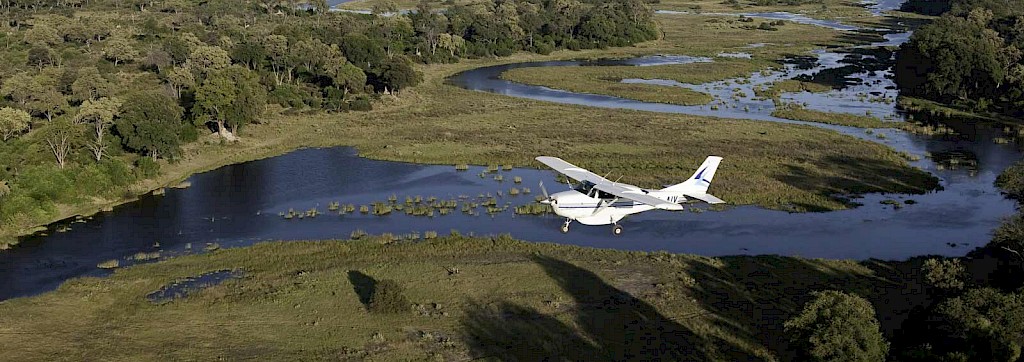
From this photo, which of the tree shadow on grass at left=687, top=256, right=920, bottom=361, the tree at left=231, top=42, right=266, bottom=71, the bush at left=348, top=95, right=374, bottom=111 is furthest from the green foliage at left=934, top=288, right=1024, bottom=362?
the tree at left=231, top=42, right=266, bottom=71

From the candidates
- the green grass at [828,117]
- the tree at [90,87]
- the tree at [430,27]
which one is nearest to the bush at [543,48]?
the tree at [430,27]

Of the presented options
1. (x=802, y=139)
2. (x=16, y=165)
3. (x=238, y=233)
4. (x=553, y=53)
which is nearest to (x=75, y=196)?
(x=16, y=165)

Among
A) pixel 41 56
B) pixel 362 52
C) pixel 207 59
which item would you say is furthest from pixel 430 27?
pixel 41 56

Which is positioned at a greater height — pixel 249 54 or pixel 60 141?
pixel 249 54

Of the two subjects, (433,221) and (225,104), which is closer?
(433,221)

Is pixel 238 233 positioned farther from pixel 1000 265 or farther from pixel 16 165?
pixel 1000 265

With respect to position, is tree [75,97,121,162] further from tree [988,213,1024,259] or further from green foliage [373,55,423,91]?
tree [988,213,1024,259]

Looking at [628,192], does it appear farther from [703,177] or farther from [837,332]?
[837,332]

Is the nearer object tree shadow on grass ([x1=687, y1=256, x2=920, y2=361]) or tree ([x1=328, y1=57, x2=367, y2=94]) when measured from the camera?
tree shadow on grass ([x1=687, y1=256, x2=920, y2=361])
